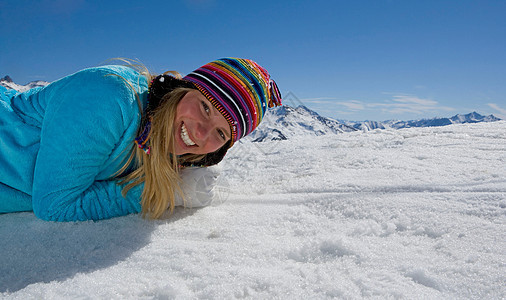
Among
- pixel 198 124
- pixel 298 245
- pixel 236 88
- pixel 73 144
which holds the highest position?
pixel 236 88

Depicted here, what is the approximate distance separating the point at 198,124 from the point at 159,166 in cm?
45

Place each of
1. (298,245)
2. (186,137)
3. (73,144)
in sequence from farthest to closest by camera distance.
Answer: (186,137) → (73,144) → (298,245)

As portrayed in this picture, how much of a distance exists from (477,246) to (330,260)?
72cm

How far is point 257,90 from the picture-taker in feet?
7.63

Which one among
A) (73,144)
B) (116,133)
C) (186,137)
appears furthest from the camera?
(186,137)

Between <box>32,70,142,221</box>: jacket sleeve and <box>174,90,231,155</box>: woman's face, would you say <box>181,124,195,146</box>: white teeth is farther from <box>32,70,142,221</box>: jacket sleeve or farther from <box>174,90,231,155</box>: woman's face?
<box>32,70,142,221</box>: jacket sleeve

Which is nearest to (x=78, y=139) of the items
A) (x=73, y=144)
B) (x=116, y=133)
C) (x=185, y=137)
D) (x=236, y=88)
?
(x=73, y=144)

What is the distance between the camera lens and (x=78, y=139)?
186 cm

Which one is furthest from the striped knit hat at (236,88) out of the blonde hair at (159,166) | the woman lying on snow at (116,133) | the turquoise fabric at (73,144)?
the turquoise fabric at (73,144)

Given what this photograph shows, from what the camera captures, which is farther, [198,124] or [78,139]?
[198,124]

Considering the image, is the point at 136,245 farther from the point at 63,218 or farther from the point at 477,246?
the point at 477,246

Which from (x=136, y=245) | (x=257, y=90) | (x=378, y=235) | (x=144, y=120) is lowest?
(x=136, y=245)

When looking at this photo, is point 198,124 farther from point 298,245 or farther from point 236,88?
point 298,245

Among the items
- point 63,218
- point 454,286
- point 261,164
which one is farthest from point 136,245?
point 261,164
